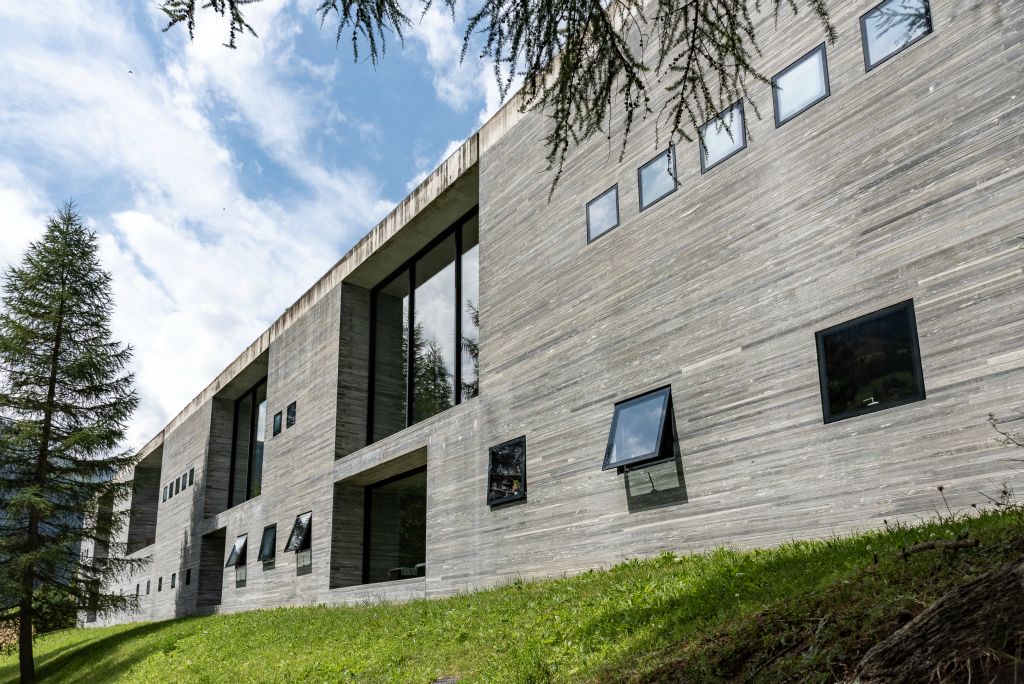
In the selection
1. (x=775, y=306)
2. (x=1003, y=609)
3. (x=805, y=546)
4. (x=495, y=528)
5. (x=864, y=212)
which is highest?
(x=864, y=212)

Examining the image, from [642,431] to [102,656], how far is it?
1988 cm

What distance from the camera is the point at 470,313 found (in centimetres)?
1836

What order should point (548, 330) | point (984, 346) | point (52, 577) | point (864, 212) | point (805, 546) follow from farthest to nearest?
point (52, 577)
point (548, 330)
point (864, 212)
point (805, 546)
point (984, 346)

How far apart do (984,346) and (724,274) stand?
11.6 ft

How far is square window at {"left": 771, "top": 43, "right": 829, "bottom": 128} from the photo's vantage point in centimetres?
1016

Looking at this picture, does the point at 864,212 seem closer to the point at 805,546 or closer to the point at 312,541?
the point at 805,546

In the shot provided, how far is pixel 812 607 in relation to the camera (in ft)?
18.9

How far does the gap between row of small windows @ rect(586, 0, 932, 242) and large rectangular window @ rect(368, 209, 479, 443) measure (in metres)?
5.95

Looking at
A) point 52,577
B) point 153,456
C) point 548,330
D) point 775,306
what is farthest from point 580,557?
point 153,456

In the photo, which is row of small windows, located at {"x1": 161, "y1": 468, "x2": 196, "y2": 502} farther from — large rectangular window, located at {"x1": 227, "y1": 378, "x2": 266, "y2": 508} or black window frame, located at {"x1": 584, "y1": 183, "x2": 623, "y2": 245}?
black window frame, located at {"x1": 584, "y1": 183, "x2": 623, "y2": 245}

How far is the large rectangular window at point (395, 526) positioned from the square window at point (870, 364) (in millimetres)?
11832

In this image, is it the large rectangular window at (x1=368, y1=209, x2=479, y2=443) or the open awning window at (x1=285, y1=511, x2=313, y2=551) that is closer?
the large rectangular window at (x1=368, y1=209, x2=479, y2=443)

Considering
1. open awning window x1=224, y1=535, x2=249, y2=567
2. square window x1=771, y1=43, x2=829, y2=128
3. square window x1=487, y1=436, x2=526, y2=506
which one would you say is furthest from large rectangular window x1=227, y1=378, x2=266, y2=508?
square window x1=771, y1=43, x2=829, y2=128

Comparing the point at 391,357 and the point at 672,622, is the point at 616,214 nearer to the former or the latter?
the point at 672,622
